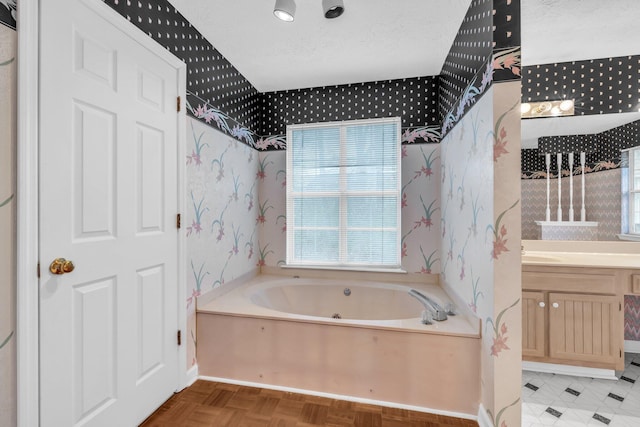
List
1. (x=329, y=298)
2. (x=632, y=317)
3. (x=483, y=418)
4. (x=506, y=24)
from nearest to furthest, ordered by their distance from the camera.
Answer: (x=506, y=24) → (x=483, y=418) → (x=632, y=317) → (x=329, y=298)

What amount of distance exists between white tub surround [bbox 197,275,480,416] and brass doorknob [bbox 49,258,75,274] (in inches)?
37.4

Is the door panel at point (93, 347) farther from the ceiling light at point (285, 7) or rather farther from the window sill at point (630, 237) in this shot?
the window sill at point (630, 237)

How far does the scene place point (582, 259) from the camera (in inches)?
85.9

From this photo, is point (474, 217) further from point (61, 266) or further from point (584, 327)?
point (61, 266)

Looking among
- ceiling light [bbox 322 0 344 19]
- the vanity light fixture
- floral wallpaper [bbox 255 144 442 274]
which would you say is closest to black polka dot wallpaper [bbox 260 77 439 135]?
floral wallpaper [bbox 255 144 442 274]

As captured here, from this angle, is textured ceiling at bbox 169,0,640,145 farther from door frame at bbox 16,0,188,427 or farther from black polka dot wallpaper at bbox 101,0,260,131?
door frame at bbox 16,0,188,427

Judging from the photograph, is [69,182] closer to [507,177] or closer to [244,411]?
[244,411]

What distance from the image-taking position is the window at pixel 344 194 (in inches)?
107

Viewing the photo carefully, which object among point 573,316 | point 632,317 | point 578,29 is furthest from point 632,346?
point 578,29

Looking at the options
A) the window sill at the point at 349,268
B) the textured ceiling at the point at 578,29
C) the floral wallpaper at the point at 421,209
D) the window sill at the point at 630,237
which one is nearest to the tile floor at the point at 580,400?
the window sill at the point at 630,237

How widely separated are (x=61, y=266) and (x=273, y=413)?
1.26 metres

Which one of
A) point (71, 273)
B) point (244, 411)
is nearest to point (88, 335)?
point (71, 273)

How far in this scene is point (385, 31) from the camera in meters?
1.98
